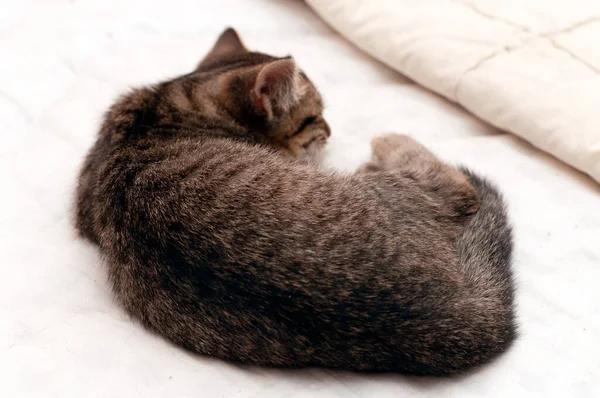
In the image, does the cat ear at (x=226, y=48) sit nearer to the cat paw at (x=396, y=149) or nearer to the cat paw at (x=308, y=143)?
the cat paw at (x=308, y=143)

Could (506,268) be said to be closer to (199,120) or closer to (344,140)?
(344,140)

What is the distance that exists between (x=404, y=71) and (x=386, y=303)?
1.37 m

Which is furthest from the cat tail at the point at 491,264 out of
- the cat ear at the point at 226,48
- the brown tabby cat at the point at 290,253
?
the cat ear at the point at 226,48

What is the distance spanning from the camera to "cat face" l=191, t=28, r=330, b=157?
1.78m

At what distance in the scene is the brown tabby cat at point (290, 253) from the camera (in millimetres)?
1285

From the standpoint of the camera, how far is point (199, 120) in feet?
5.89

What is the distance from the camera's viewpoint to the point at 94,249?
168 centimetres

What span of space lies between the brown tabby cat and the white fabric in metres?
0.47

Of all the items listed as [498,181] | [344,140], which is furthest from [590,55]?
[344,140]

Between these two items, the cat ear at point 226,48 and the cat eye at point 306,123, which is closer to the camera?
the cat eye at point 306,123

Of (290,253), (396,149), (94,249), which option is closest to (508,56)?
(396,149)

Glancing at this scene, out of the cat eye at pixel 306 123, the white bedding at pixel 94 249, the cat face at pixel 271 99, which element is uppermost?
the cat face at pixel 271 99

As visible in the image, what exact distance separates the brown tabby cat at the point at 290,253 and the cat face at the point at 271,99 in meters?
0.03

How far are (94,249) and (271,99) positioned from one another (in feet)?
2.16
